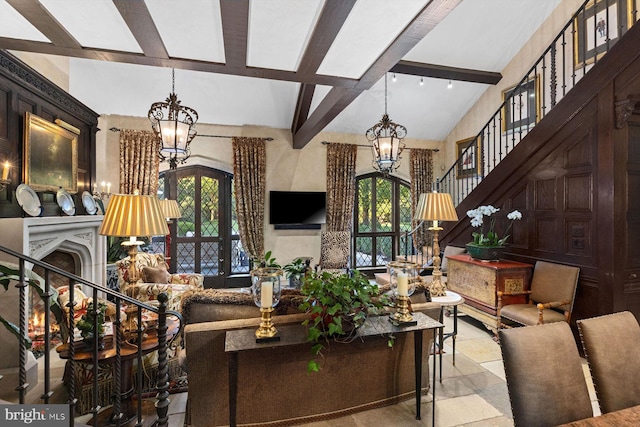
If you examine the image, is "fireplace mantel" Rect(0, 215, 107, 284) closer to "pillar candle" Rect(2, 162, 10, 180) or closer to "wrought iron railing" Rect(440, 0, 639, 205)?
"pillar candle" Rect(2, 162, 10, 180)

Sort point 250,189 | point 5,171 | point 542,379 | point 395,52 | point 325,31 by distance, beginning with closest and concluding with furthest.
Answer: point 542,379, point 325,31, point 395,52, point 5,171, point 250,189

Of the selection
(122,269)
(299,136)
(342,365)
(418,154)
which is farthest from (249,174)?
(342,365)

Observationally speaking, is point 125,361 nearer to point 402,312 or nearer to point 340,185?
point 402,312

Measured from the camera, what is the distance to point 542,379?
4.20ft

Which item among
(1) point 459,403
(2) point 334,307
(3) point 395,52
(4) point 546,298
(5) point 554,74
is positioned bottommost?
(1) point 459,403

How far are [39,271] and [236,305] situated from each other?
9.62 feet

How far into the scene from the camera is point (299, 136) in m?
5.50

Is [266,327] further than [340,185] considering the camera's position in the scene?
No

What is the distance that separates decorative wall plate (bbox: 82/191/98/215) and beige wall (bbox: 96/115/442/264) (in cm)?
91

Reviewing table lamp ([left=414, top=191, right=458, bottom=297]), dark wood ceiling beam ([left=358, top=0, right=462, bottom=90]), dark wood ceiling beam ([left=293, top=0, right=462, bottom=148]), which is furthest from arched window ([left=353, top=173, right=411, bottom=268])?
dark wood ceiling beam ([left=358, top=0, right=462, bottom=90])

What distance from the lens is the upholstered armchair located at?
11.3ft

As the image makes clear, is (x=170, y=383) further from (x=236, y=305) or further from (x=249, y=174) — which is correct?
(x=249, y=174)

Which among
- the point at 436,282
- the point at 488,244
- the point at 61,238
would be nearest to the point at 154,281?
the point at 61,238

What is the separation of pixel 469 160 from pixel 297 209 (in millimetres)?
3601
